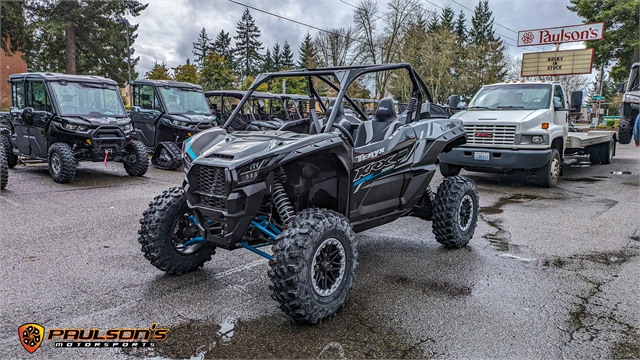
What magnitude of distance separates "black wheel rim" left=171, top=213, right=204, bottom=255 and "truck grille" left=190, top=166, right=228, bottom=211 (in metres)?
0.62

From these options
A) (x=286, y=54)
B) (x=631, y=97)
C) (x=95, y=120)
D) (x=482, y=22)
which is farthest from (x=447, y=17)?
(x=95, y=120)

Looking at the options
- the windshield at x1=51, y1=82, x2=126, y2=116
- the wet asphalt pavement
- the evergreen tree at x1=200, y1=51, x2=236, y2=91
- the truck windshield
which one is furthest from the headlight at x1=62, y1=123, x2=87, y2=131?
the evergreen tree at x1=200, y1=51, x2=236, y2=91

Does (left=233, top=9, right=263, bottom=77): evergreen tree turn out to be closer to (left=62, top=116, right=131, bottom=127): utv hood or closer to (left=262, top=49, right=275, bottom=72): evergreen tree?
(left=262, top=49, right=275, bottom=72): evergreen tree

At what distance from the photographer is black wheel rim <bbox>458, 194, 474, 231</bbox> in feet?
17.3

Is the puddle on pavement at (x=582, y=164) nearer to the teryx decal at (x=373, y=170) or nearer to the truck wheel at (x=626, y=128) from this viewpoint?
the truck wheel at (x=626, y=128)

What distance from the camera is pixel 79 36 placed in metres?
25.2

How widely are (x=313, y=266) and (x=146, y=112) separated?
1101cm

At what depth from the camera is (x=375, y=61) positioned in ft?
124

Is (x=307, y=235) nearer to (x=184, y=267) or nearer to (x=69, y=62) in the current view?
(x=184, y=267)

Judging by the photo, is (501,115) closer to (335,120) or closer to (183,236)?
(335,120)

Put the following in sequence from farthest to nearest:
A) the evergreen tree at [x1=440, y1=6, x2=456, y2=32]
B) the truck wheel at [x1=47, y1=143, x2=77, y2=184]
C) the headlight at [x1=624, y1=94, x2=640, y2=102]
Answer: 1. the evergreen tree at [x1=440, y1=6, x2=456, y2=32]
2. the headlight at [x1=624, y1=94, x2=640, y2=102]
3. the truck wheel at [x1=47, y1=143, x2=77, y2=184]

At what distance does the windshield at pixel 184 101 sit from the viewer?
41.6 feet

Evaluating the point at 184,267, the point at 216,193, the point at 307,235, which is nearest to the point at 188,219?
the point at 184,267

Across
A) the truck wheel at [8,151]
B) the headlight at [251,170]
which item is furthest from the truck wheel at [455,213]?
the truck wheel at [8,151]
